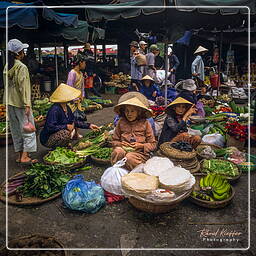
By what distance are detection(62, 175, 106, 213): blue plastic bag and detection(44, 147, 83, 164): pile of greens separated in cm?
A: 104

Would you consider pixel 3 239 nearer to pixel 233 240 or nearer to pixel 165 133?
pixel 233 240

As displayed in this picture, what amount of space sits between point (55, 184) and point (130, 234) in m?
1.25

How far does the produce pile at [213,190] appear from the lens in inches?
126

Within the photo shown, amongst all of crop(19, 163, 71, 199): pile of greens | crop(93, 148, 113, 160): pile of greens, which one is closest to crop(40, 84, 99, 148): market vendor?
crop(93, 148, 113, 160): pile of greens

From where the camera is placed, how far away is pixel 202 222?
2.98 metres

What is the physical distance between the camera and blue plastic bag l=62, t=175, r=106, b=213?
3.06 m

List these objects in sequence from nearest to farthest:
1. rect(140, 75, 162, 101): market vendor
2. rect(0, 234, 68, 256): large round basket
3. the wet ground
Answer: rect(0, 234, 68, 256): large round basket, the wet ground, rect(140, 75, 162, 101): market vendor

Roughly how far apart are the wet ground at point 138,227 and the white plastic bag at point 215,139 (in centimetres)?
180

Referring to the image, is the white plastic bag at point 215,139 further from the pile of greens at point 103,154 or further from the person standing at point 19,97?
the person standing at point 19,97

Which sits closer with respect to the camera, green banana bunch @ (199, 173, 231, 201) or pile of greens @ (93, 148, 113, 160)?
green banana bunch @ (199, 173, 231, 201)

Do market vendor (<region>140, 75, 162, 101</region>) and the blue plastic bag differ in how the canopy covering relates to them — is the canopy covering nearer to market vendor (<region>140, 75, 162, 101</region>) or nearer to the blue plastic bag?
market vendor (<region>140, 75, 162, 101</region>)

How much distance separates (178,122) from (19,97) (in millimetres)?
2625

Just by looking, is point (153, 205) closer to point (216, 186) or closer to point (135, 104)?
point (216, 186)

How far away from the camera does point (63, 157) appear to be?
4301 millimetres
